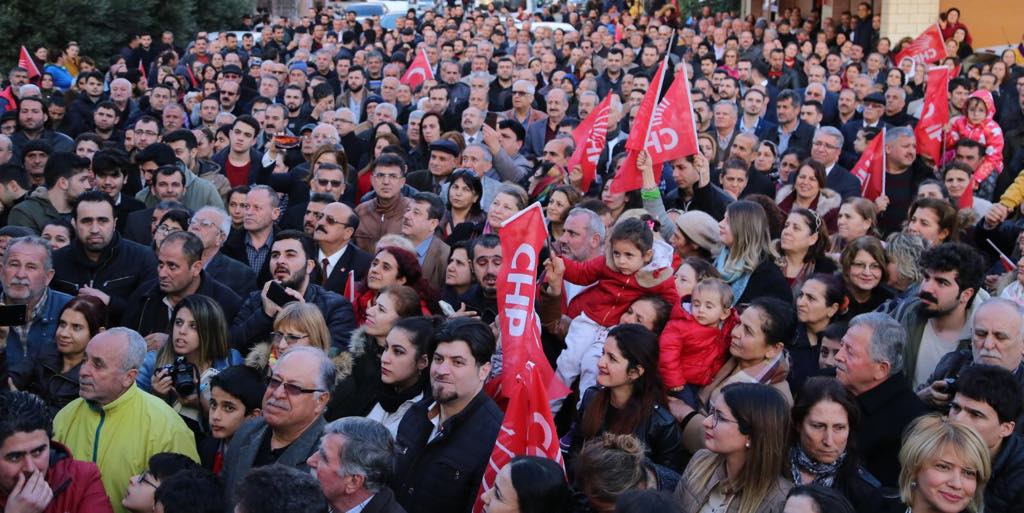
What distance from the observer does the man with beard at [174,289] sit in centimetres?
655

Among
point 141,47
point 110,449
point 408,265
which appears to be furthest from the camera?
point 141,47

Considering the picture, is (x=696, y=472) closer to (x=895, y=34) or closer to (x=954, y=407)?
(x=954, y=407)

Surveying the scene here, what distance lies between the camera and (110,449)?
490cm

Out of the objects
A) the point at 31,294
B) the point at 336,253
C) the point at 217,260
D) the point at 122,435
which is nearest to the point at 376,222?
the point at 336,253

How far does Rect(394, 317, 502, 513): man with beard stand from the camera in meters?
4.69

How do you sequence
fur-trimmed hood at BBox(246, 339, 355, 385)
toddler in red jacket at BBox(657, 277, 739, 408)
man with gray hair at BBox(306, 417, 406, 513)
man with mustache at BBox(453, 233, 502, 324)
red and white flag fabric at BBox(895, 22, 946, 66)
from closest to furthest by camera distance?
man with gray hair at BBox(306, 417, 406, 513), toddler in red jacket at BBox(657, 277, 739, 408), fur-trimmed hood at BBox(246, 339, 355, 385), man with mustache at BBox(453, 233, 502, 324), red and white flag fabric at BBox(895, 22, 946, 66)

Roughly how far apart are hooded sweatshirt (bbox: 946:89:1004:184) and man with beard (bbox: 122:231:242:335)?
22.2ft

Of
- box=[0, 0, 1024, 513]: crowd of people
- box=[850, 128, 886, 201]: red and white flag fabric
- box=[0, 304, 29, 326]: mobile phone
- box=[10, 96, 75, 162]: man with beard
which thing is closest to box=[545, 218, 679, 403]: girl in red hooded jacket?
box=[0, 0, 1024, 513]: crowd of people

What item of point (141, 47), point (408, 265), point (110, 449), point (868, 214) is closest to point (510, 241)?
point (408, 265)

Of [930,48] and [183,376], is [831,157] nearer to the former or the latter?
[183,376]

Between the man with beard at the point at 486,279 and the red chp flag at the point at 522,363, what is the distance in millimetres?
734

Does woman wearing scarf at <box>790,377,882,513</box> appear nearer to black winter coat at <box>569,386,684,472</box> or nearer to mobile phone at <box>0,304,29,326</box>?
black winter coat at <box>569,386,684,472</box>

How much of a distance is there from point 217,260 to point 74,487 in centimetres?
300

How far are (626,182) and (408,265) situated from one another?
7.60 feet
